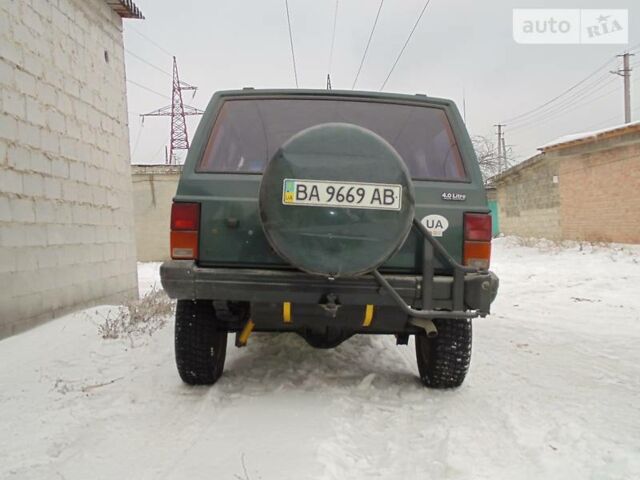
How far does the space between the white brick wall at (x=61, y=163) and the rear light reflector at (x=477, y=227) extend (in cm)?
404

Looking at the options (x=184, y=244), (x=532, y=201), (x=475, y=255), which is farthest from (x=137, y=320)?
(x=532, y=201)

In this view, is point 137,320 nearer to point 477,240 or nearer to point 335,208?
point 335,208

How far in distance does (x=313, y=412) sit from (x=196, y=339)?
2.83 feet

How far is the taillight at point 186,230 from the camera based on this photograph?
2754mm


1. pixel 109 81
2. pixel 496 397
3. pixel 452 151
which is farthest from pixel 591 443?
pixel 109 81

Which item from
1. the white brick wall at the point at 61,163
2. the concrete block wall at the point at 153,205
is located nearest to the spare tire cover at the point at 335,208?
the white brick wall at the point at 61,163

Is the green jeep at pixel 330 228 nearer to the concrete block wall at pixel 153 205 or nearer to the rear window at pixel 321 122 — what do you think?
the rear window at pixel 321 122

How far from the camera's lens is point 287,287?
2.64 m

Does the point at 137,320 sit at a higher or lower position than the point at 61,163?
lower

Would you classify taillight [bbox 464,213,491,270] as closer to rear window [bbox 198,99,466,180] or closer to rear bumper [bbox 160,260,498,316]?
rear bumper [bbox 160,260,498,316]

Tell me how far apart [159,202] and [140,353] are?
1298 centimetres

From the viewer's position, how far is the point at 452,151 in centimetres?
309

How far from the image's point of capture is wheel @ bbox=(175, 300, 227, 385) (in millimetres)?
3057

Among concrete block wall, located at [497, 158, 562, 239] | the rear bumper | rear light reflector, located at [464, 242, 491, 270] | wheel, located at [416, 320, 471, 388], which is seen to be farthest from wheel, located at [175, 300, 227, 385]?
concrete block wall, located at [497, 158, 562, 239]
